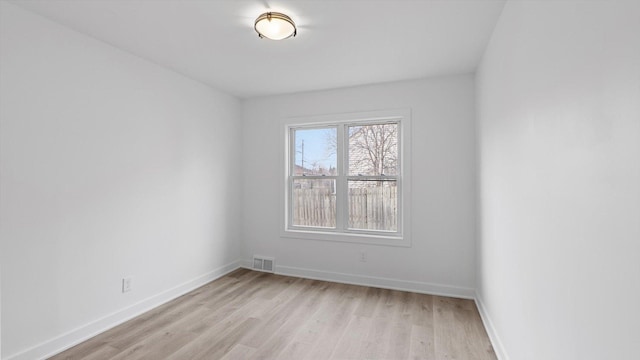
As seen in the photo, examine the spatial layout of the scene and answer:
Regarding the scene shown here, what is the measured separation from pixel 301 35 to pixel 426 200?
7.42 feet

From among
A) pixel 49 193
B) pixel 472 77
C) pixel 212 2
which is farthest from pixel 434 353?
pixel 49 193

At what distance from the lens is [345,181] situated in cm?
396

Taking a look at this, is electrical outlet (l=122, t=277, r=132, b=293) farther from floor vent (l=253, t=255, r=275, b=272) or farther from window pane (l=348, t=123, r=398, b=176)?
window pane (l=348, t=123, r=398, b=176)

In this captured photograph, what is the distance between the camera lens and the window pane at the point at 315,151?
4062 millimetres

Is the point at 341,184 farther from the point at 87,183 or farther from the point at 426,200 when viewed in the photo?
the point at 87,183

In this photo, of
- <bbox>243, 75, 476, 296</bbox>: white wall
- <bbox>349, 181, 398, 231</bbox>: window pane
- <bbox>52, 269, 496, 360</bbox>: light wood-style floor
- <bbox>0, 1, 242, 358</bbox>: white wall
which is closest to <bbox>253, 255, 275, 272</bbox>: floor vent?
<bbox>243, 75, 476, 296</bbox>: white wall

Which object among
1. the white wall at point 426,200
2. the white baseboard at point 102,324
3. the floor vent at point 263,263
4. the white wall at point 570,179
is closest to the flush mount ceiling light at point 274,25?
the white wall at point 570,179

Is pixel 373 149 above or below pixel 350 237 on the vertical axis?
above

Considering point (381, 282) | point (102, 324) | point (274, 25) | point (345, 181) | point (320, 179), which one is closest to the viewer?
point (274, 25)

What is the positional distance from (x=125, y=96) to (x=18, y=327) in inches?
77.5

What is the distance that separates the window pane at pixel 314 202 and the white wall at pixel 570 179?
7.44 ft

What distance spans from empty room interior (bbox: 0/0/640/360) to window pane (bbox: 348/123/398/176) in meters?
0.03

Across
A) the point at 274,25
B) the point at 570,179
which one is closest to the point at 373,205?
the point at 274,25

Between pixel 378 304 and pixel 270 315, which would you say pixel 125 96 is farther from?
pixel 378 304
